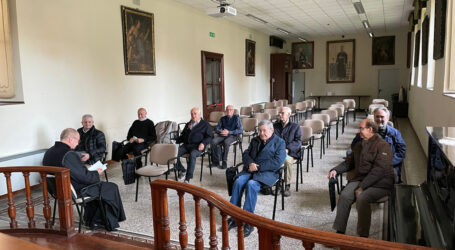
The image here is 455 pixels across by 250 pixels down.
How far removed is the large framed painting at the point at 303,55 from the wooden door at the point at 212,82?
7.79m

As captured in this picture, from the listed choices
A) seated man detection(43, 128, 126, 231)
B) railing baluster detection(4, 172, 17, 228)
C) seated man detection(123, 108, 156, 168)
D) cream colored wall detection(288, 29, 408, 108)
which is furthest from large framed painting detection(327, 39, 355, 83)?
railing baluster detection(4, 172, 17, 228)

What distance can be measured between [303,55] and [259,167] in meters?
14.8

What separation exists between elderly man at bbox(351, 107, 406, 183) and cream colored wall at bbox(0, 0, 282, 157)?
484 centimetres

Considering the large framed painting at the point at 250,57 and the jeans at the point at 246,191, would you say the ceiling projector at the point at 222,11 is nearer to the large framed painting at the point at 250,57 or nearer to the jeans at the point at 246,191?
the jeans at the point at 246,191

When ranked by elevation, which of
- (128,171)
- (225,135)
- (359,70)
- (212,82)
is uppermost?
(359,70)

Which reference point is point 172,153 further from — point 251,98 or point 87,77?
point 251,98

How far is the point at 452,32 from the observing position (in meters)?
4.81

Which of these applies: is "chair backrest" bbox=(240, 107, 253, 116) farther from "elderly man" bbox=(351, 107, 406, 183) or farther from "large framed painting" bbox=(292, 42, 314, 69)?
"large framed painting" bbox=(292, 42, 314, 69)

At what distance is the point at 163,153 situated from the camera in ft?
16.9

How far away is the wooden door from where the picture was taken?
10.4 m

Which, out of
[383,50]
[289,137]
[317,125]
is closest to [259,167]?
[289,137]

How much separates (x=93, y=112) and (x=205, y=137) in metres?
2.32

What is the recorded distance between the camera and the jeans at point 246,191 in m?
3.86

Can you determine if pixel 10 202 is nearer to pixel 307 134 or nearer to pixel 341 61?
pixel 307 134
